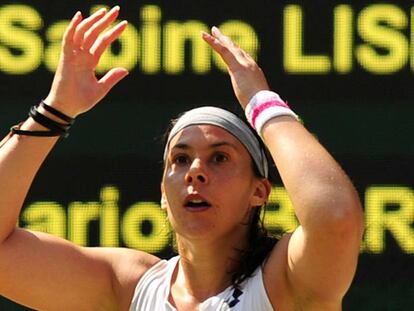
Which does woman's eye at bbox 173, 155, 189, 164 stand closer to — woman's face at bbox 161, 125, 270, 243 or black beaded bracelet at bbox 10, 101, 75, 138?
woman's face at bbox 161, 125, 270, 243

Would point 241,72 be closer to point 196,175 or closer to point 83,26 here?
point 196,175

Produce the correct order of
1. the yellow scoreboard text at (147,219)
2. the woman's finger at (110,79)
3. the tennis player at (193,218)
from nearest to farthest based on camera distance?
the tennis player at (193,218) → the woman's finger at (110,79) → the yellow scoreboard text at (147,219)

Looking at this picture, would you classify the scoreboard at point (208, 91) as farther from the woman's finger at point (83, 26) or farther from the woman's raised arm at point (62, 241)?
the woman's finger at point (83, 26)

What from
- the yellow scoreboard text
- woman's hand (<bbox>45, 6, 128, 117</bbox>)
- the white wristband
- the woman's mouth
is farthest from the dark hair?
the yellow scoreboard text

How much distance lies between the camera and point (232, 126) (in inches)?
113

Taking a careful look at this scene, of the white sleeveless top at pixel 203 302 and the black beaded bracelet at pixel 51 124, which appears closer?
the white sleeveless top at pixel 203 302

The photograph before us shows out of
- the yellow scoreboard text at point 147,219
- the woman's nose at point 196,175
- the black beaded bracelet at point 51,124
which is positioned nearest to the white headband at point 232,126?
the woman's nose at point 196,175

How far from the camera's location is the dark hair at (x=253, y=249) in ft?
9.16

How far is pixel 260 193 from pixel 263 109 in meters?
0.32

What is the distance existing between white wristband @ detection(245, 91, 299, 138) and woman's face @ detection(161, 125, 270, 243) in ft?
0.61

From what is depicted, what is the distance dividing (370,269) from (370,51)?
2.10 feet

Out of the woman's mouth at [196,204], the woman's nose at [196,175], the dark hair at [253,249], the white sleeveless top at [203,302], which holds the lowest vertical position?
the white sleeveless top at [203,302]

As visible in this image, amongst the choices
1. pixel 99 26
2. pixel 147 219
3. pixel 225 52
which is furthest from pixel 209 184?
pixel 147 219

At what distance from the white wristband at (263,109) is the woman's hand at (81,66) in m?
0.35
